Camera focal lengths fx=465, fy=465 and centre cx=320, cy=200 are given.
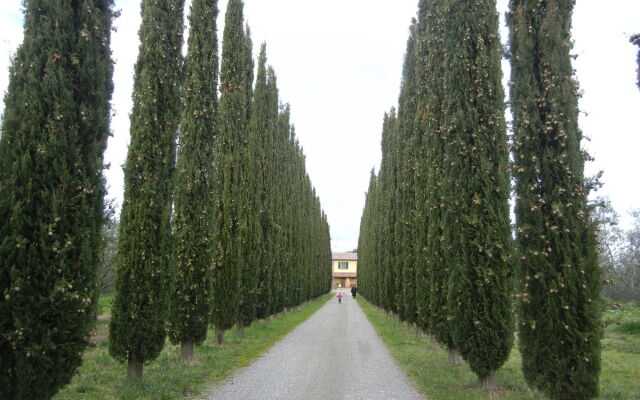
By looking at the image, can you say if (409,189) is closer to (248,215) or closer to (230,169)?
(248,215)

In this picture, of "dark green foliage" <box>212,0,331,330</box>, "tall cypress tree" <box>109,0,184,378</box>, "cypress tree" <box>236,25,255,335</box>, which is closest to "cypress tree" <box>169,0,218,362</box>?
"tall cypress tree" <box>109,0,184,378</box>

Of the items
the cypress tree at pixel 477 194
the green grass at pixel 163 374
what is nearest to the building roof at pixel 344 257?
the green grass at pixel 163 374

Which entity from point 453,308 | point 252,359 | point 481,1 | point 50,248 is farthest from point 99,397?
point 481,1

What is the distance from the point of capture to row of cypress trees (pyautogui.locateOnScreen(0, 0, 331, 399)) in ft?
15.4

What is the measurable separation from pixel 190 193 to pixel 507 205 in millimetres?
6294

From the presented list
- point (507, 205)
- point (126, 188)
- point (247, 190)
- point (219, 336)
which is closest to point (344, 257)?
point (247, 190)

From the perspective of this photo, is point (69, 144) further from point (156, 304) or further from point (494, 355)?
point (494, 355)

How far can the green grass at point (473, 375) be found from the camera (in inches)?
287

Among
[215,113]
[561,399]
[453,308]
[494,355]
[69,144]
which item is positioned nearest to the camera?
[69,144]

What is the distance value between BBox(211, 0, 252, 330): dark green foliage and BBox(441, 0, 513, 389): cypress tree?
6.93m

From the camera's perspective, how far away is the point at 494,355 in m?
7.50

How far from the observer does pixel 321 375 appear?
29.9ft

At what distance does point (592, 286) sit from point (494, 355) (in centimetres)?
252

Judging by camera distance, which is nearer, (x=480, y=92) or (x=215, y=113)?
(x=480, y=92)
